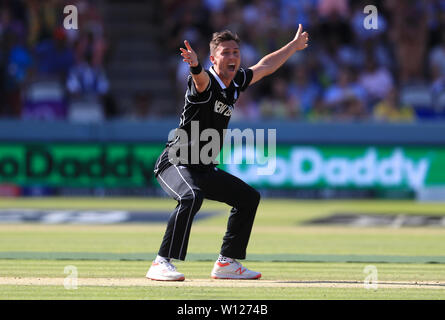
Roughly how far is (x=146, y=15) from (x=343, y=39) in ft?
20.3

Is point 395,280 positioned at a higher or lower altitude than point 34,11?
lower

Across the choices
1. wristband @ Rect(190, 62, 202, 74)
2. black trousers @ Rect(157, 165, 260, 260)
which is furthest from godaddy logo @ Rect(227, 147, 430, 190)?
wristband @ Rect(190, 62, 202, 74)

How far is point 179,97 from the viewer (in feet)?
72.9

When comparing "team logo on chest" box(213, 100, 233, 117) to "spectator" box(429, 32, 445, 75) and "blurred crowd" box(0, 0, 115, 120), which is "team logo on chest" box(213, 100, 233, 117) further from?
"spectator" box(429, 32, 445, 75)

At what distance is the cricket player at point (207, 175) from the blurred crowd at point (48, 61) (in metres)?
12.0

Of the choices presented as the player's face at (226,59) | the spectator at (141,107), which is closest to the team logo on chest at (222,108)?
the player's face at (226,59)

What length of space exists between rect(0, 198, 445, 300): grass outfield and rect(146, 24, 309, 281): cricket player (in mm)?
290

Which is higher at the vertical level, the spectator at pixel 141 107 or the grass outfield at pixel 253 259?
the spectator at pixel 141 107

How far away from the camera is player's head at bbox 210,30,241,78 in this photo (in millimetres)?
8445

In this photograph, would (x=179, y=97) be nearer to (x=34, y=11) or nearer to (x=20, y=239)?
(x=34, y=11)

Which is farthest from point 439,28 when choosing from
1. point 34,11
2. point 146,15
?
point 34,11

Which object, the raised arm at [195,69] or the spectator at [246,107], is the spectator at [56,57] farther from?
the raised arm at [195,69]

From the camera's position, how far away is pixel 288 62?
2144cm

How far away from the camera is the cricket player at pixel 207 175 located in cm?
826
